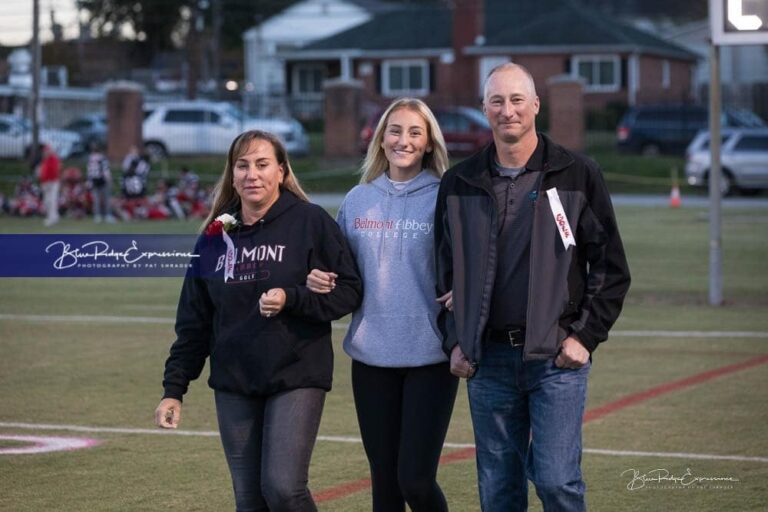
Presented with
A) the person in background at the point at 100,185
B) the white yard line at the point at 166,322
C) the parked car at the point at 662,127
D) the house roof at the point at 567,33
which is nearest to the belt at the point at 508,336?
the white yard line at the point at 166,322

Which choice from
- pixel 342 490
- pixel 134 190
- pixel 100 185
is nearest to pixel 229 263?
pixel 342 490

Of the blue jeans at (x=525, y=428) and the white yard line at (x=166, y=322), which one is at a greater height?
the blue jeans at (x=525, y=428)

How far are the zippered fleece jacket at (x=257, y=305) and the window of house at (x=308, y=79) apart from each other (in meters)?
73.3

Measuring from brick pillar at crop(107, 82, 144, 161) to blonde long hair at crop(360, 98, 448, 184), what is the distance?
43658 millimetres

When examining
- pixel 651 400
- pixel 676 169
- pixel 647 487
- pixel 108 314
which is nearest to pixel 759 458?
pixel 647 487

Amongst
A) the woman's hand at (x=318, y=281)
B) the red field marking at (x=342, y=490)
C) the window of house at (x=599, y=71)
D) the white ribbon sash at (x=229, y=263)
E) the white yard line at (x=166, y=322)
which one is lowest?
the red field marking at (x=342, y=490)

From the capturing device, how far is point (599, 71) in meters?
69.2

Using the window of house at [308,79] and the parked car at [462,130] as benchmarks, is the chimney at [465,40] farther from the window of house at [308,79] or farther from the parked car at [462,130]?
the parked car at [462,130]

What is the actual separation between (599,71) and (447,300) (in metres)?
64.9

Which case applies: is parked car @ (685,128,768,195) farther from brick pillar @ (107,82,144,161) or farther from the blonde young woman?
the blonde young woman

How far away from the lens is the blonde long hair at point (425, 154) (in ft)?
20.2

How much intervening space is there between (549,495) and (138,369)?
23.8 ft

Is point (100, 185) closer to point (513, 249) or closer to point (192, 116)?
point (192, 116)

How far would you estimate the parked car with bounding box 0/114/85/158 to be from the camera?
168ft
